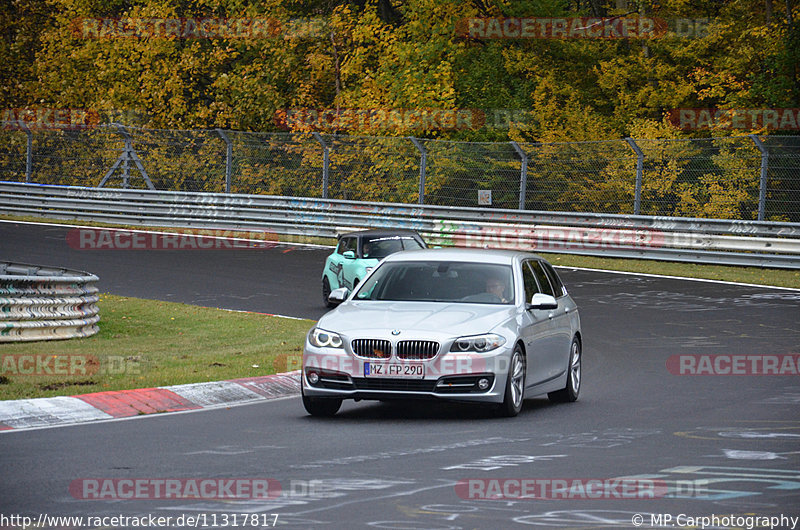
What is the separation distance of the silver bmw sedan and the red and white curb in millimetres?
1297

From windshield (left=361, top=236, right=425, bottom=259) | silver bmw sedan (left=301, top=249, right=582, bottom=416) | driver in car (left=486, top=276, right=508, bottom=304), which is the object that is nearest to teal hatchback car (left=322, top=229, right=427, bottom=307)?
windshield (left=361, top=236, right=425, bottom=259)

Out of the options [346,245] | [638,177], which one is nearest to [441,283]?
[346,245]

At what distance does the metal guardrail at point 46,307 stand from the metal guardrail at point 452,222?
50.3ft

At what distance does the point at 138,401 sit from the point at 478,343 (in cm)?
314

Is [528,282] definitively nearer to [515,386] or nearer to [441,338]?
[515,386]

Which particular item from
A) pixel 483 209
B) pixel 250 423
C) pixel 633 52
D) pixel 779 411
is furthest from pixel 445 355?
pixel 633 52

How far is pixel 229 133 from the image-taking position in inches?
1476

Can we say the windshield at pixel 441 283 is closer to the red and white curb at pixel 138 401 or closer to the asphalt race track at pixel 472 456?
the asphalt race track at pixel 472 456

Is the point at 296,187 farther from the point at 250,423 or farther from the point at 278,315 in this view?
the point at 250,423

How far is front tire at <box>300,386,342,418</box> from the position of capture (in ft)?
38.2

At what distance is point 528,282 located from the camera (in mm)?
12898

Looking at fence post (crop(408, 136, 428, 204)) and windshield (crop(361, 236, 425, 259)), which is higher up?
fence post (crop(408, 136, 428, 204))

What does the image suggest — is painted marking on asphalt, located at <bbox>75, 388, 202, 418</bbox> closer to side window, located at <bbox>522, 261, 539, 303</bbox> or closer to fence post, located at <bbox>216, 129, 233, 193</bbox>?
side window, located at <bbox>522, 261, 539, 303</bbox>

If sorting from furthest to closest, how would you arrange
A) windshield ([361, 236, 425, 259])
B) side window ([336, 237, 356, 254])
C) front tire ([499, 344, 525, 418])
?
side window ([336, 237, 356, 254]), windshield ([361, 236, 425, 259]), front tire ([499, 344, 525, 418])
